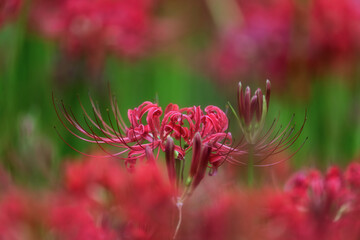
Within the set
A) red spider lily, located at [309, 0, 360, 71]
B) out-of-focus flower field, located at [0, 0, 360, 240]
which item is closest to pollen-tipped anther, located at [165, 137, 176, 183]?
out-of-focus flower field, located at [0, 0, 360, 240]

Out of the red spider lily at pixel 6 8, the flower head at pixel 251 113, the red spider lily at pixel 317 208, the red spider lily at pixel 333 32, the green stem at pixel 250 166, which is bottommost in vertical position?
the red spider lily at pixel 317 208

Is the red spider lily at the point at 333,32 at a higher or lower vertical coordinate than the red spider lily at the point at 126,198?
higher

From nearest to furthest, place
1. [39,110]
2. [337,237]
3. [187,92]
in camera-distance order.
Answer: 1. [337,237]
2. [39,110]
3. [187,92]

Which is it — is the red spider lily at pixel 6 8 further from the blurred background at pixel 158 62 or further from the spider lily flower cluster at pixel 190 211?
the spider lily flower cluster at pixel 190 211

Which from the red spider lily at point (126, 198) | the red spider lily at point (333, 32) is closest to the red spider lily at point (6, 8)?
the red spider lily at point (126, 198)

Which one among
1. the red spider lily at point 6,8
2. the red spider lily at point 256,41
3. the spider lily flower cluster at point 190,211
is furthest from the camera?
the red spider lily at point 256,41

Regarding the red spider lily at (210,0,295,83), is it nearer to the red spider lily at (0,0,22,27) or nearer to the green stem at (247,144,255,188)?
the red spider lily at (0,0,22,27)

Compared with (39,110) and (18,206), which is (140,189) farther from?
(39,110)

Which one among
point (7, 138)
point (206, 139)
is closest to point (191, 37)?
point (7, 138)
